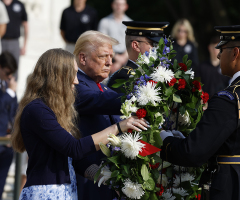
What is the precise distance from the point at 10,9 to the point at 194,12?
9730mm

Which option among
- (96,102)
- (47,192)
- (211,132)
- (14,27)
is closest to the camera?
(211,132)

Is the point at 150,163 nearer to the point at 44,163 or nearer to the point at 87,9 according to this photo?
the point at 44,163

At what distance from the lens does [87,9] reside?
30.1 feet

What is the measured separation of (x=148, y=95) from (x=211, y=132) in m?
0.50

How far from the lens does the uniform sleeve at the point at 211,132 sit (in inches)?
106

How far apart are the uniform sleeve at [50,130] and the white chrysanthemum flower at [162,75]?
683mm

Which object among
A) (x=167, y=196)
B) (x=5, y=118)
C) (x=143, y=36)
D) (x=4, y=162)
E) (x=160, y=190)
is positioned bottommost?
(x=4, y=162)

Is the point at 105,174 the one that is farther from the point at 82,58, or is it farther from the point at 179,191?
the point at 82,58

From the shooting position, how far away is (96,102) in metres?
3.24

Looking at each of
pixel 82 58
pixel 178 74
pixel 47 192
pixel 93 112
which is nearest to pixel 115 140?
pixel 93 112

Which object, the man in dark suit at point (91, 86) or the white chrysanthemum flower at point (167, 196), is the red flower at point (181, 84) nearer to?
the man in dark suit at point (91, 86)

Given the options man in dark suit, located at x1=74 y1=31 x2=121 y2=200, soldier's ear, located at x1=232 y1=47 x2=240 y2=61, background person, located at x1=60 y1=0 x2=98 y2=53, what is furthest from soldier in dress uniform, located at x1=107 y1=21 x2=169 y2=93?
background person, located at x1=60 y1=0 x2=98 y2=53

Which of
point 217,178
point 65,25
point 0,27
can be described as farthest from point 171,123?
point 65,25

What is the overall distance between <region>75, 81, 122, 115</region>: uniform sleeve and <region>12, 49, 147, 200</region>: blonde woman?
0.26 metres
